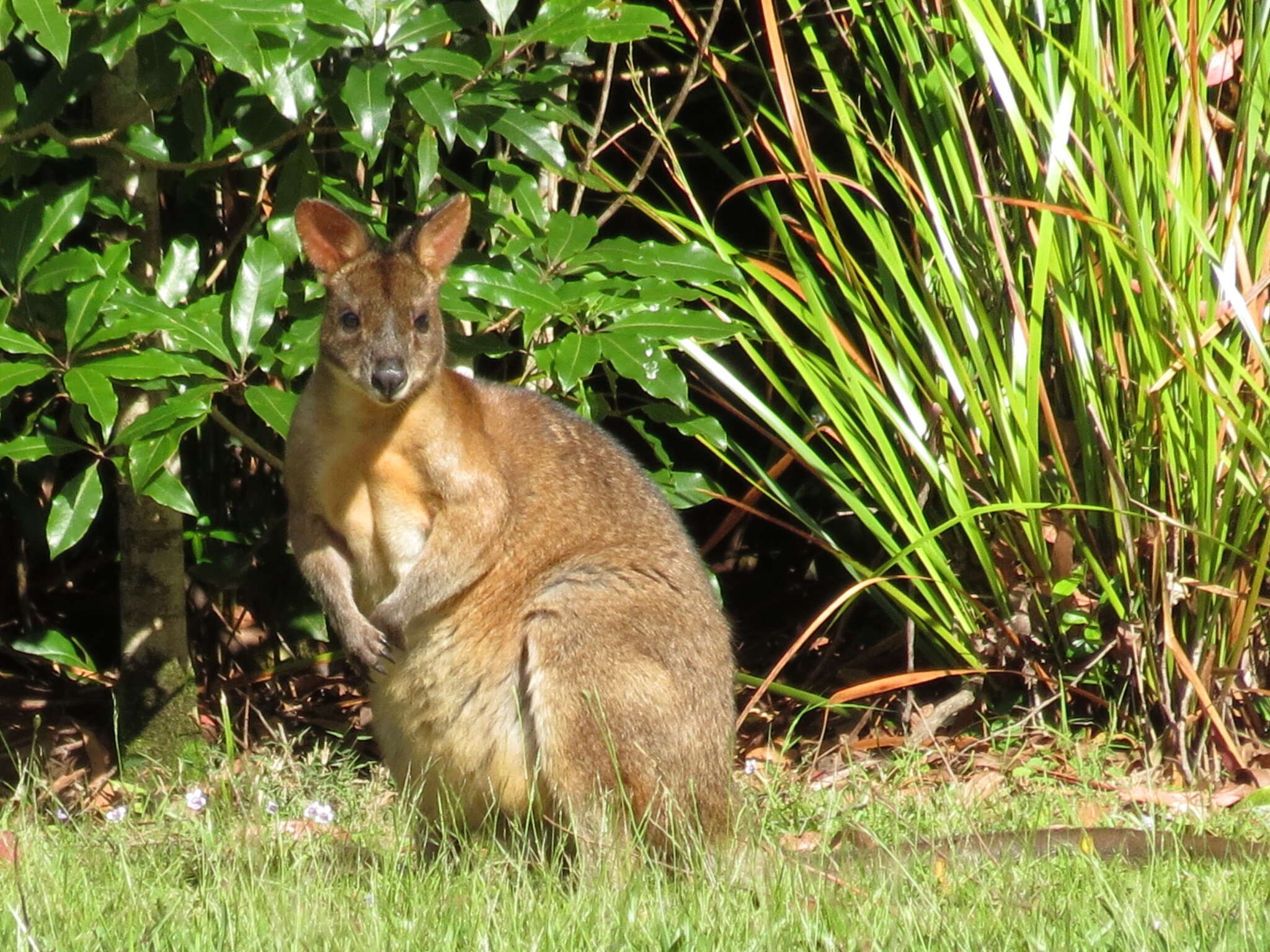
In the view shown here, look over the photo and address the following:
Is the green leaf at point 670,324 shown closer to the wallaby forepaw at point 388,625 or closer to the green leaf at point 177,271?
the wallaby forepaw at point 388,625

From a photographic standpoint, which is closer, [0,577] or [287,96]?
[287,96]

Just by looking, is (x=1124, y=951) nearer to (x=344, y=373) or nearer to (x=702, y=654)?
(x=702, y=654)

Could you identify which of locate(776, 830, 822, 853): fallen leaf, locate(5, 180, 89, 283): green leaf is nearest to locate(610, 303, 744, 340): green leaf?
locate(776, 830, 822, 853): fallen leaf

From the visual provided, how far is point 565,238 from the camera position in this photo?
471 centimetres

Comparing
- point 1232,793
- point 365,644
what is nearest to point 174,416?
point 365,644

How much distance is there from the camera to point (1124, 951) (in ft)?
9.78

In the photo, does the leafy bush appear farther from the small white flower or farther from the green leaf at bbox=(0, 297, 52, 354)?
the small white flower

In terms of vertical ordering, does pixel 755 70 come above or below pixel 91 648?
above

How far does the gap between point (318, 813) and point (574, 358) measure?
4.22 feet

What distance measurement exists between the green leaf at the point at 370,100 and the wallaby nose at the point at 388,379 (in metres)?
0.54

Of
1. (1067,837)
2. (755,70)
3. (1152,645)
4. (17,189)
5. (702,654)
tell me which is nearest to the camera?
(1067,837)

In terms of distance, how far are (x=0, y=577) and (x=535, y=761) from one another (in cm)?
317

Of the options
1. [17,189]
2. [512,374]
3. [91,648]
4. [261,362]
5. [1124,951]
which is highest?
[17,189]

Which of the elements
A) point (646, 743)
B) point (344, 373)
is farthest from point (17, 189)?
point (646, 743)
